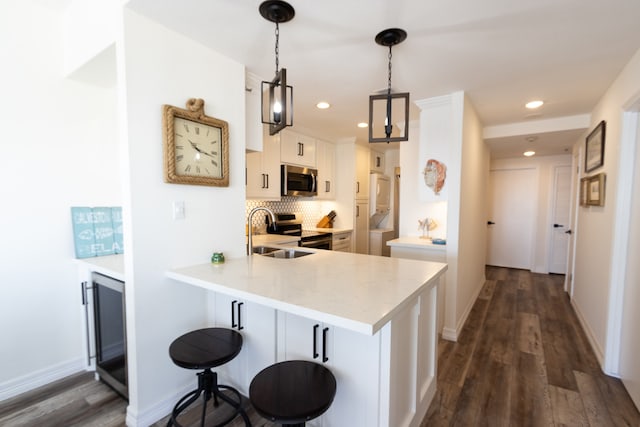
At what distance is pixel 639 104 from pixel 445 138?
1336 mm

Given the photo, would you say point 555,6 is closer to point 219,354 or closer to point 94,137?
point 219,354

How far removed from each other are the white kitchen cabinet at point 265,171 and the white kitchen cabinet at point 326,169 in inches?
36.6

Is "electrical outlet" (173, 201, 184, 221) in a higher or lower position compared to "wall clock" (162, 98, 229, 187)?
lower

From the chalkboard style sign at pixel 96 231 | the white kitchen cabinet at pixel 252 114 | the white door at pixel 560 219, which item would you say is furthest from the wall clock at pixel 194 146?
the white door at pixel 560 219

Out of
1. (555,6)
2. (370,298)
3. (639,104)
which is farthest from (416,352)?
(639,104)

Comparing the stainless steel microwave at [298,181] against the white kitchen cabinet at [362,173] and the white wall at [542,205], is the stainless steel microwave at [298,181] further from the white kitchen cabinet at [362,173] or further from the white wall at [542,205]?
the white wall at [542,205]

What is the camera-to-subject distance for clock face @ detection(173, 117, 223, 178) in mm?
1793

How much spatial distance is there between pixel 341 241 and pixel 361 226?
588 millimetres

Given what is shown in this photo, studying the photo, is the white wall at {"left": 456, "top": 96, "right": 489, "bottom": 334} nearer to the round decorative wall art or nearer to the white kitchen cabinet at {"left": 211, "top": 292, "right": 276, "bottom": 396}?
the round decorative wall art

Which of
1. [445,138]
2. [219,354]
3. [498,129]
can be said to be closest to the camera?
[219,354]

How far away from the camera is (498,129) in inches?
153

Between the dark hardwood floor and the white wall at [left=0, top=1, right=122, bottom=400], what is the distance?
0.96 feet

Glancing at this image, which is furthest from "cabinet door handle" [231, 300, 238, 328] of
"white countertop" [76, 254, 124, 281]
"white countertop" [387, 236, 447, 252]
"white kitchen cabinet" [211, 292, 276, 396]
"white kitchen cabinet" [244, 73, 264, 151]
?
"white countertop" [387, 236, 447, 252]

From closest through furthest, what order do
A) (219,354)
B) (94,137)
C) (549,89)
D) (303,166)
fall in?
(219,354)
(94,137)
(549,89)
(303,166)
